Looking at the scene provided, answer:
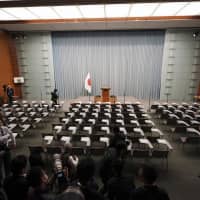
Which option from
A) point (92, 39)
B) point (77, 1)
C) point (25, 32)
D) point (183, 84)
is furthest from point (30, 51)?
point (183, 84)

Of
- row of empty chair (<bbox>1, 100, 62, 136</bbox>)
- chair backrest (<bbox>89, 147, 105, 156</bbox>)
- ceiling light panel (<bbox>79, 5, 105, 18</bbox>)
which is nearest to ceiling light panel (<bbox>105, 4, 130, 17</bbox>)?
ceiling light panel (<bbox>79, 5, 105, 18</bbox>)

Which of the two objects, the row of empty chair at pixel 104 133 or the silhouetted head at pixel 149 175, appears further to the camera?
the row of empty chair at pixel 104 133

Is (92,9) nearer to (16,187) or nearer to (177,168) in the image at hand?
(177,168)

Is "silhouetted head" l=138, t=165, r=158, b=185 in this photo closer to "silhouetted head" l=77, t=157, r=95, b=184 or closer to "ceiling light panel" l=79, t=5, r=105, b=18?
"silhouetted head" l=77, t=157, r=95, b=184

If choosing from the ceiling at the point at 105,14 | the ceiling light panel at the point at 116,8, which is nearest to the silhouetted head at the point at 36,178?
the ceiling at the point at 105,14

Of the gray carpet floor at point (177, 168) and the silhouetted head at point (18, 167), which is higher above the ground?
the silhouetted head at point (18, 167)

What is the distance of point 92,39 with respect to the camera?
15.2 m

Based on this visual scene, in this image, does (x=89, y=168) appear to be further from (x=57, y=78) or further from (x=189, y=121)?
(x=57, y=78)

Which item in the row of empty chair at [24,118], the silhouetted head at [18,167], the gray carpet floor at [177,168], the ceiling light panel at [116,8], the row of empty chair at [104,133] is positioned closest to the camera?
the silhouetted head at [18,167]

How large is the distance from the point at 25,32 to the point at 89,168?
15819 mm

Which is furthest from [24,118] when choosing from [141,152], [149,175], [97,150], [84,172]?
[149,175]

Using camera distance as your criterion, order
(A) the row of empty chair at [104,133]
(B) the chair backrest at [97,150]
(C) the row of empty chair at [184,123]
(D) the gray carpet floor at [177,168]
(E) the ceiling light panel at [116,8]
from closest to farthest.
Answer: (D) the gray carpet floor at [177,168] → (B) the chair backrest at [97,150] → (A) the row of empty chair at [104,133] → (C) the row of empty chair at [184,123] → (E) the ceiling light panel at [116,8]

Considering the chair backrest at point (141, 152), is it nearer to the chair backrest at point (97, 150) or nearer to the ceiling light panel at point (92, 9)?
the chair backrest at point (97, 150)

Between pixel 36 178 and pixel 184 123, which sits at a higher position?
pixel 36 178
